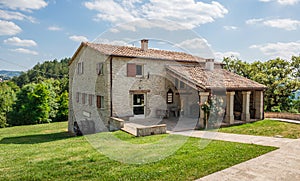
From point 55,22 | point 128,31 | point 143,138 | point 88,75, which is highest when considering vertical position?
point 55,22

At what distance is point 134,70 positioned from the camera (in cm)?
1481

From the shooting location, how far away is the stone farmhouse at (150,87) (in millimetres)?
14070

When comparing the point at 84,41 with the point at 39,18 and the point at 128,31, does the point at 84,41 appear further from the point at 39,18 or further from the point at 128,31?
the point at 128,31

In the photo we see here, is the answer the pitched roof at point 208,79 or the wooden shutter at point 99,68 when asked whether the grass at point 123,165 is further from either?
the wooden shutter at point 99,68

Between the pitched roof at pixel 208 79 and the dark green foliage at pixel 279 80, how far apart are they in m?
8.51

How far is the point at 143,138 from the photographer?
9875mm

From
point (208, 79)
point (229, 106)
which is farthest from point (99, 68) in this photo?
point (229, 106)

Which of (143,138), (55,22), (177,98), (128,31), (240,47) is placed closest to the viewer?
(143,138)

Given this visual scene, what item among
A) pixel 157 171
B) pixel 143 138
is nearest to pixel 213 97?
pixel 143 138

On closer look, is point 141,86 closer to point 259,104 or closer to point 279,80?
point 259,104

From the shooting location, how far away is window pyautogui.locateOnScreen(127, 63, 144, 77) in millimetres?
14644

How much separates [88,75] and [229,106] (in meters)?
10.5

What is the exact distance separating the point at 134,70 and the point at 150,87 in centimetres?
170

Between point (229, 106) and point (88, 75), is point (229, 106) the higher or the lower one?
the lower one
